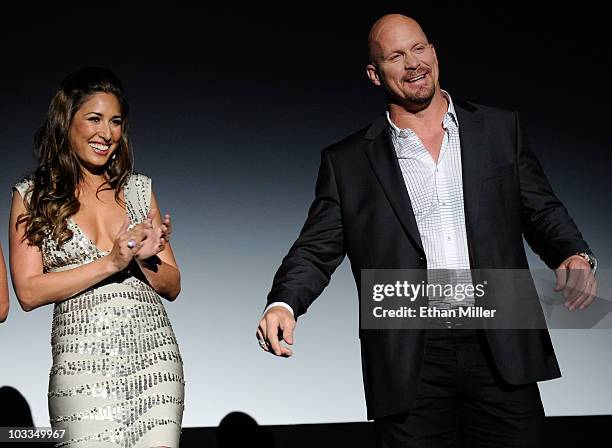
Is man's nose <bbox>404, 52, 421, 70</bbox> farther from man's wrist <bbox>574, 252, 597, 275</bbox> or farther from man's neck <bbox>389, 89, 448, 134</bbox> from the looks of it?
man's wrist <bbox>574, 252, 597, 275</bbox>

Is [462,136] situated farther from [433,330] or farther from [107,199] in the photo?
[107,199]

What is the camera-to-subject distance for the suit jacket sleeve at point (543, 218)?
6.06 ft

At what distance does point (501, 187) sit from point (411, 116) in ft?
0.94

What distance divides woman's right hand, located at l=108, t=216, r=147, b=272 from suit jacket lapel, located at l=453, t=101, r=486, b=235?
0.74 m

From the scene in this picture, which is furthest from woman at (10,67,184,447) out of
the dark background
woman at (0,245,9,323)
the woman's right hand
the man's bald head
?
the dark background

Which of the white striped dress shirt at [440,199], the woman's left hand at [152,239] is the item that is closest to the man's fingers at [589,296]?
the white striped dress shirt at [440,199]

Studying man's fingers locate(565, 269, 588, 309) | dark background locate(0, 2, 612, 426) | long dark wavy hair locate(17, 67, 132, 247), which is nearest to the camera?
man's fingers locate(565, 269, 588, 309)

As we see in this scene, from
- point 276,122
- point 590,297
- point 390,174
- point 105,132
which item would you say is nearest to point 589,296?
point 590,297

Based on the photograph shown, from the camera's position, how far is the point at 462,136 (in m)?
1.97

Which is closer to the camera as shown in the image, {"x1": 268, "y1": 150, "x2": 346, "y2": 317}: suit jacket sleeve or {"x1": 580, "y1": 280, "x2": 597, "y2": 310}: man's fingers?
{"x1": 580, "y1": 280, "x2": 597, "y2": 310}: man's fingers

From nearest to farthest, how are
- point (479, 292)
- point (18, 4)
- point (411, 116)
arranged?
point (479, 292) < point (411, 116) < point (18, 4)

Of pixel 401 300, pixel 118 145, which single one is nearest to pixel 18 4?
pixel 118 145

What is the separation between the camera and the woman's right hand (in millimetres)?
2000

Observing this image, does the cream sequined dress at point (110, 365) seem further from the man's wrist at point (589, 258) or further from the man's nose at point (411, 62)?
the man's wrist at point (589, 258)
